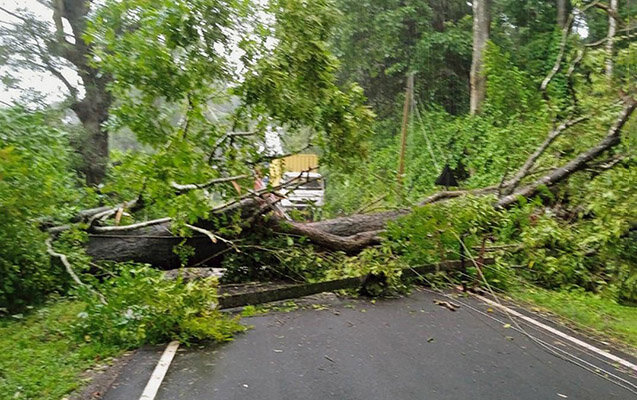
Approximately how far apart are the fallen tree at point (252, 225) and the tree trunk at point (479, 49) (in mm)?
7224

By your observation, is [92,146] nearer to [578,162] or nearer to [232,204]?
[232,204]

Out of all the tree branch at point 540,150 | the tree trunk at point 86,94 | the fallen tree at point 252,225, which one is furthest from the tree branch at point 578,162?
the tree trunk at point 86,94

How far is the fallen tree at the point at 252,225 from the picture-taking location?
845 cm

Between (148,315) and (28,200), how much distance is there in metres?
2.26

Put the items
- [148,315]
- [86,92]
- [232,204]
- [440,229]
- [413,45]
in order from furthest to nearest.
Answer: [413,45]
[86,92]
[232,204]
[440,229]
[148,315]

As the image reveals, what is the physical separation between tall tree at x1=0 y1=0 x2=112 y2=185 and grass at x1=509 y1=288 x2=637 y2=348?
A: 11691mm

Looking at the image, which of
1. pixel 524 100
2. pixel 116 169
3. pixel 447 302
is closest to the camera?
pixel 116 169

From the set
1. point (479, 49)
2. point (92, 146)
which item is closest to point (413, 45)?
point (479, 49)

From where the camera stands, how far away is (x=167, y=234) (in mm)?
8953

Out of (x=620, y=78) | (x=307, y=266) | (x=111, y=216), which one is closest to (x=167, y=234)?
(x=111, y=216)

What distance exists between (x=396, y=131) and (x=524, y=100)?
7.82 metres

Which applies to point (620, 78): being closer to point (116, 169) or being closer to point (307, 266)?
point (307, 266)

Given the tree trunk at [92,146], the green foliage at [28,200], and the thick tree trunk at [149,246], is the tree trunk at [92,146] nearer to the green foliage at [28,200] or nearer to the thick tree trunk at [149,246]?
the thick tree trunk at [149,246]

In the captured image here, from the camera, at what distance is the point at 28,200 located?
6.44 meters
